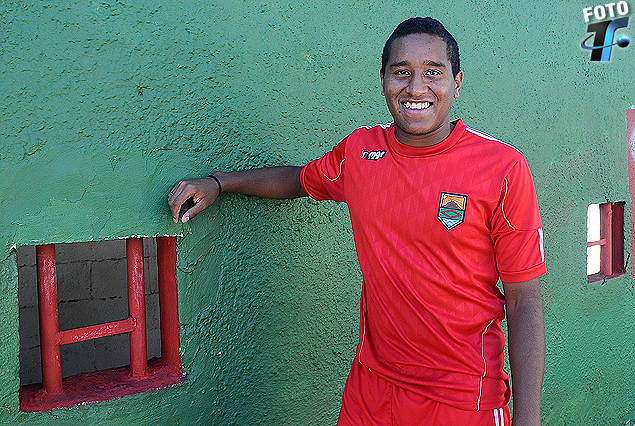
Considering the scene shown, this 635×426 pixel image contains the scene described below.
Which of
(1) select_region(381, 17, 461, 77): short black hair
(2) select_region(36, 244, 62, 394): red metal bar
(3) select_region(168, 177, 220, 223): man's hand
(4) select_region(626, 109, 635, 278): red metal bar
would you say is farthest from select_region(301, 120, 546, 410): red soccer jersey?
(4) select_region(626, 109, 635, 278): red metal bar

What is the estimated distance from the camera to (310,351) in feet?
8.05

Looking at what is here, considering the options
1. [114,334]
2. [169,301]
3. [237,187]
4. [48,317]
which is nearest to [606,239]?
[237,187]

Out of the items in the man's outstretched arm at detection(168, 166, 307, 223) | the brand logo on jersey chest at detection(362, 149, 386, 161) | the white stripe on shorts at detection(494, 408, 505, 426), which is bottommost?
the white stripe on shorts at detection(494, 408, 505, 426)

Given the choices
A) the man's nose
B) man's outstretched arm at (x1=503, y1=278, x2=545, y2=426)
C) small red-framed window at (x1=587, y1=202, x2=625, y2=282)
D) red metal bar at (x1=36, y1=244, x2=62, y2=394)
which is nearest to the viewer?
man's outstretched arm at (x1=503, y1=278, x2=545, y2=426)

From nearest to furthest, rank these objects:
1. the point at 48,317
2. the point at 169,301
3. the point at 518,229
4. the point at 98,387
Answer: the point at 518,229, the point at 48,317, the point at 98,387, the point at 169,301

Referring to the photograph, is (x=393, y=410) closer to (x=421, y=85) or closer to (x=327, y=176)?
(x=327, y=176)

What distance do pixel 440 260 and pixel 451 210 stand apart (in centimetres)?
16

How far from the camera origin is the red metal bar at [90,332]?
1930mm

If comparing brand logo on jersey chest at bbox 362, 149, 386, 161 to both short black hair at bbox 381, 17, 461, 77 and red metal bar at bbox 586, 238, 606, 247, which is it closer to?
short black hair at bbox 381, 17, 461, 77

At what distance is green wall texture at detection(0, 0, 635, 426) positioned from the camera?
5.98ft

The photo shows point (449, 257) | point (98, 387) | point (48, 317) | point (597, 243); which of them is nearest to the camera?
point (449, 257)

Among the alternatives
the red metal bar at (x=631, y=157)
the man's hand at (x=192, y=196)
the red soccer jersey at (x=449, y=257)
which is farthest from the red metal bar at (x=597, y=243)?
the man's hand at (x=192, y=196)

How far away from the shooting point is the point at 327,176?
2.12m

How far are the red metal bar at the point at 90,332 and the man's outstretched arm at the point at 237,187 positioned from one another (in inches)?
16.8
